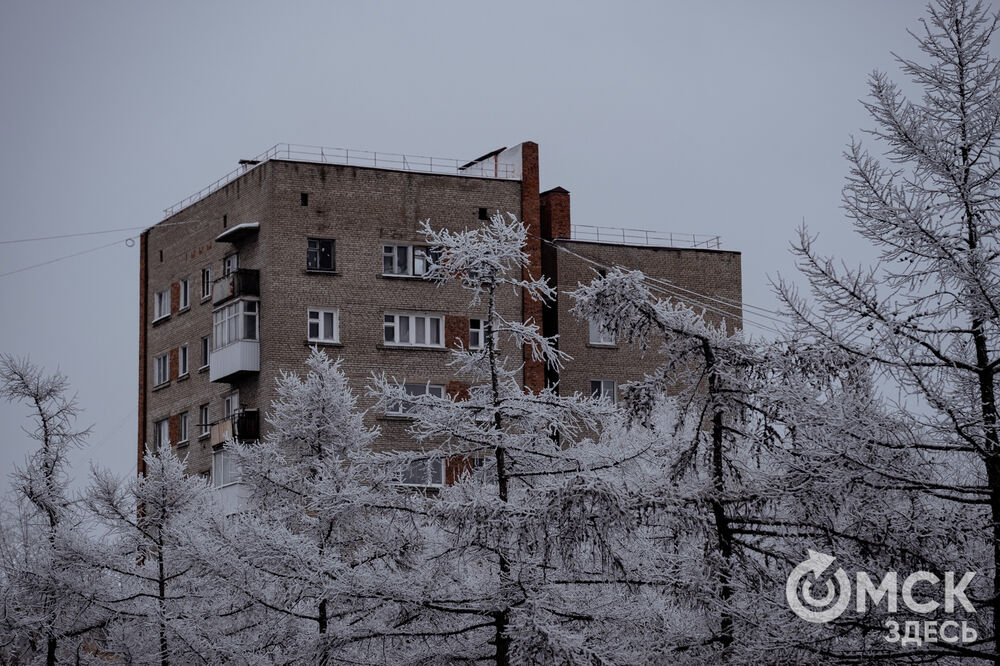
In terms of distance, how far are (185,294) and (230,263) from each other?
13.1 ft

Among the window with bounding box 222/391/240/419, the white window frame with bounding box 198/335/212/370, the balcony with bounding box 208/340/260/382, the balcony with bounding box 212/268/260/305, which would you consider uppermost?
the balcony with bounding box 212/268/260/305

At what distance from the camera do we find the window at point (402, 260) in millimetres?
57000

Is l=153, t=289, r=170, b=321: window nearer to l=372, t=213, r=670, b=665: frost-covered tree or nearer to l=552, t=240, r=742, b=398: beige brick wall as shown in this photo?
l=552, t=240, r=742, b=398: beige brick wall

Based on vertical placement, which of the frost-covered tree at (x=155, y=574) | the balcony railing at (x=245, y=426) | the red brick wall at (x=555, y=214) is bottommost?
the frost-covered tree at (x=155, y=574)

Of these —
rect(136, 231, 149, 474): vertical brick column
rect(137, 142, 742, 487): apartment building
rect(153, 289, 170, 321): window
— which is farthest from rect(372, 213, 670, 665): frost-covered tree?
rect(136, 231, 149, 474): vertical brick column

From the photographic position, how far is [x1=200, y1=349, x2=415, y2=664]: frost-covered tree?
19.9 m

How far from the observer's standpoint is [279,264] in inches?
2197

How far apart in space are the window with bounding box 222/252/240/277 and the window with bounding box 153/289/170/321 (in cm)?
488

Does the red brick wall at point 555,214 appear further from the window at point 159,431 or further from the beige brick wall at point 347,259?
the window at point 159,431

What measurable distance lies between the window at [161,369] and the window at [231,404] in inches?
224

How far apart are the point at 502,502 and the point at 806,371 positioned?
435 centimetres

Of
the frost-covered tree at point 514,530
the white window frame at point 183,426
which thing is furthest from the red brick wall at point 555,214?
the frost-covered tree at point 514,530

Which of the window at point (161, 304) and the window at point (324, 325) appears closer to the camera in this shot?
the window at point (324, 325)

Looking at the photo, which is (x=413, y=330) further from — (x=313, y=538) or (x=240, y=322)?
(x=313, y=538)
